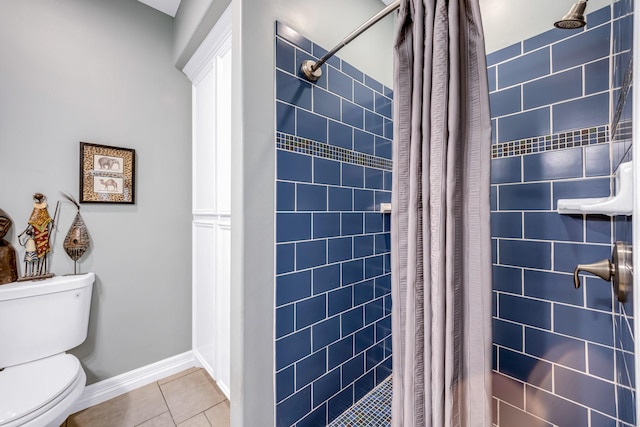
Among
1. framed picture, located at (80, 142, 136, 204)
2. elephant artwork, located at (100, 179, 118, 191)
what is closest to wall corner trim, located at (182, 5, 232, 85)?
framed picture, located at (80, 142, 136, 204)

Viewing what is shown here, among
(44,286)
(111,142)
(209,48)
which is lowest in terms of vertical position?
(44,286)

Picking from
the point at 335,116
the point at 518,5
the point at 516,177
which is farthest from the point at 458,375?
the point at 518,5

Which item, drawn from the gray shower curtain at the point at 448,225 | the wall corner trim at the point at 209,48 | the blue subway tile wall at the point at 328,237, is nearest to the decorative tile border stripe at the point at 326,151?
the blue subway tile wall at the point at 328,237

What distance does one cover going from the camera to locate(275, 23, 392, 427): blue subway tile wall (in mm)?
1106

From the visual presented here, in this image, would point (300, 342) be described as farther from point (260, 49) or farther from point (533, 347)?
point (260, 49)

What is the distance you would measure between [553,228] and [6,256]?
103 inches

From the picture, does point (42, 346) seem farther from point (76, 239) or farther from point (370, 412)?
point (370, 412)

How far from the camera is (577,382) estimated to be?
41.4 inches

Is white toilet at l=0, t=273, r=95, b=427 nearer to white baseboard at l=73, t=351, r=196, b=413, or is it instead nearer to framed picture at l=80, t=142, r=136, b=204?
white baseboard at l=73, t=351, r=196, b=413

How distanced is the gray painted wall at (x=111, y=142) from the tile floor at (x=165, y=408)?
17cm

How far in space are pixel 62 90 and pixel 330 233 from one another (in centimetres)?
172

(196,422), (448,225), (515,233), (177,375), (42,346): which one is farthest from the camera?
(177,375)

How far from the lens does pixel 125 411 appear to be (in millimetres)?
1489

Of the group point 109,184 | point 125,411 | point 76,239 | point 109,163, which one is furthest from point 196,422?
point 109,163
